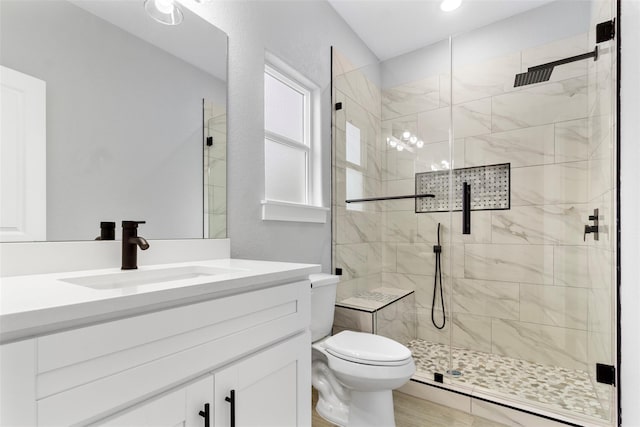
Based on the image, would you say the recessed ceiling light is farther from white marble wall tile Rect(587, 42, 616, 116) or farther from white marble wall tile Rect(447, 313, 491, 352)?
white marble wall tile Rect(447, 313, 491, 352)

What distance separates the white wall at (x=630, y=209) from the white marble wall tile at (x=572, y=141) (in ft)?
2.85

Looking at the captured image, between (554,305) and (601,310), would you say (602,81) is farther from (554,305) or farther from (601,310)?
(554,305)

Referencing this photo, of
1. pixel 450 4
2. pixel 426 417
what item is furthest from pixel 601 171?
pixel 426 417

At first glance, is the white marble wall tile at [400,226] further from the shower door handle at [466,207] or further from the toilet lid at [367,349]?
the toilet lid at [367,349]

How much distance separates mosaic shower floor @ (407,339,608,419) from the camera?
176 centimetres

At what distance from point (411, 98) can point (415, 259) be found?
4.08 ft

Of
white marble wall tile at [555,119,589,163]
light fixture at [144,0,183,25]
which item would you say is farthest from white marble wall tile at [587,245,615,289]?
light fixture at [144,0,183,25]

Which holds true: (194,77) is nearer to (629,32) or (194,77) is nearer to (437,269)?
(629,32)

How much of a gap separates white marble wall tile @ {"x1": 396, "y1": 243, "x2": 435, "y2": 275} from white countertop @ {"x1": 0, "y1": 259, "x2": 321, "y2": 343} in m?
1.70

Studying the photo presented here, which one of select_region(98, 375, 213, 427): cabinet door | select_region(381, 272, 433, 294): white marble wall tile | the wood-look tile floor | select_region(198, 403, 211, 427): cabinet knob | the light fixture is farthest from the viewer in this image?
select_region(381, 272, 433, 294): white marble wall tile

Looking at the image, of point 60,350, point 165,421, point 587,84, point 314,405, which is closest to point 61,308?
point 60,350

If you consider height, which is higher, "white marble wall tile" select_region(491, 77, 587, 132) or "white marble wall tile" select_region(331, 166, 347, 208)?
"white marble wall tile" select_region(491, 77, 587, 132)

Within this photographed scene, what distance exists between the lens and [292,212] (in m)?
1.93

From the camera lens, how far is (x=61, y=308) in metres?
0.55
